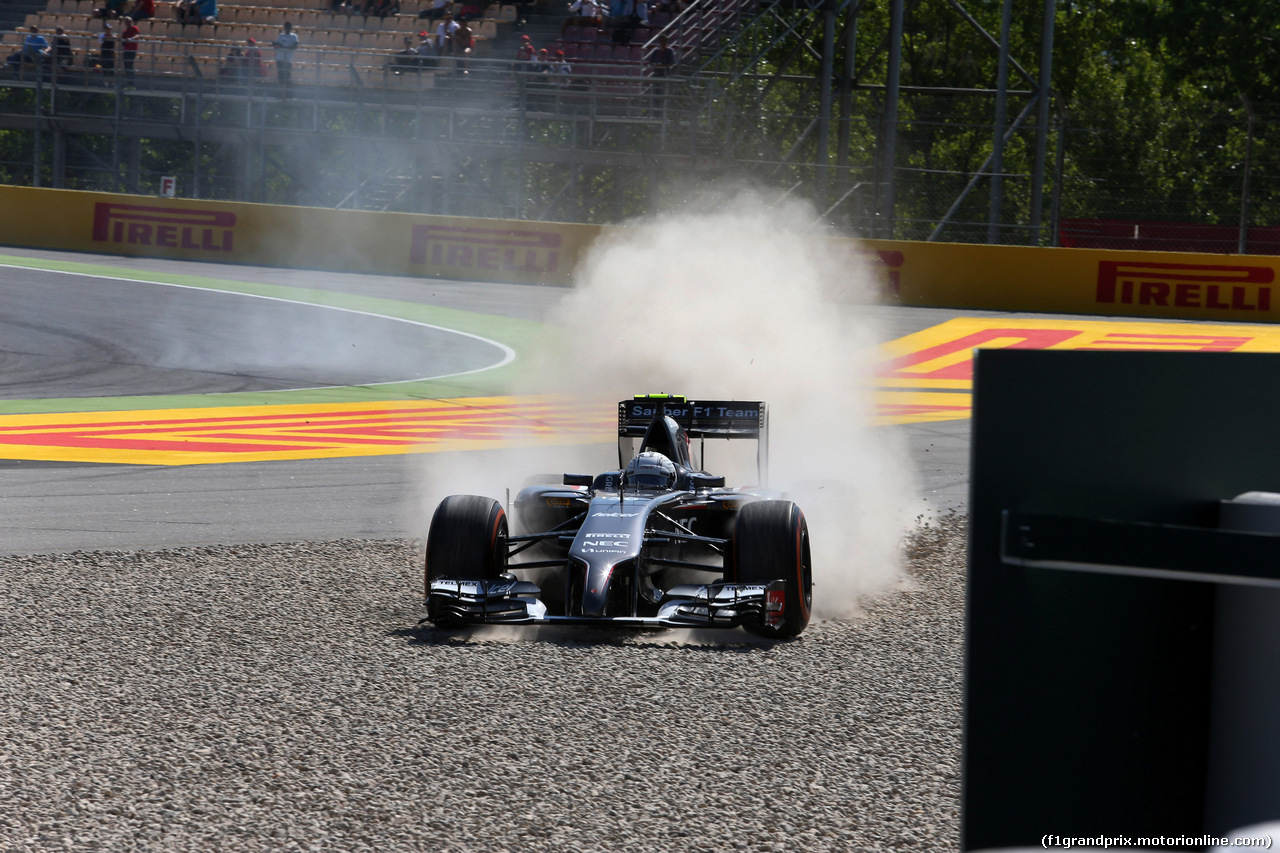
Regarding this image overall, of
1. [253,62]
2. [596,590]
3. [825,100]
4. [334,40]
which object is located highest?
[334,40]

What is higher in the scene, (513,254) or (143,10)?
(143,10)

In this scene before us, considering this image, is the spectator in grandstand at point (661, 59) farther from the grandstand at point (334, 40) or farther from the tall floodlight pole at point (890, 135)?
the tall floodlight pole at point (890, 135)

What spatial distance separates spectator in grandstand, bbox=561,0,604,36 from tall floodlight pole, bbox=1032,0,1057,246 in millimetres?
9058

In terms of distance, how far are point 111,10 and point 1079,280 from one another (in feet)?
70.0

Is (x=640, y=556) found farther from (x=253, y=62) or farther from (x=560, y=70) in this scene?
(x=253, y=62)

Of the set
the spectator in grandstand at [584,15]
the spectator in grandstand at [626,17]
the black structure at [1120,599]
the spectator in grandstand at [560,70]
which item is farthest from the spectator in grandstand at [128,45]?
the black structure at [1120,599]

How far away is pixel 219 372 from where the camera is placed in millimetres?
15609

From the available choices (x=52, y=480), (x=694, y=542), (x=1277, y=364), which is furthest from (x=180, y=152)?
(x=1277, y=364)

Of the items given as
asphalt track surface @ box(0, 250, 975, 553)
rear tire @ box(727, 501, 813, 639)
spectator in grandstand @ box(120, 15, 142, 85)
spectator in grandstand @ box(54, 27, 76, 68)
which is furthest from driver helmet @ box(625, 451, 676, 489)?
spectator in grandstand @ box(54, 27, 76, 68)

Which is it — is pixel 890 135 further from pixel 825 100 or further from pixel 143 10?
pixel 143 10

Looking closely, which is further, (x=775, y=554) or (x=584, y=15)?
(x=584, y=15)

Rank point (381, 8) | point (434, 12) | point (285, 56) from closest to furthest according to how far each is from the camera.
Answer: point (285, 56) → point (434, 12) → point (381, 8)

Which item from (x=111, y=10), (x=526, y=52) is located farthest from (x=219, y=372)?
(x=111, y=10)

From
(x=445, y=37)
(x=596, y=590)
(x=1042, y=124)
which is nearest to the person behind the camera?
(x=596, y=590)
